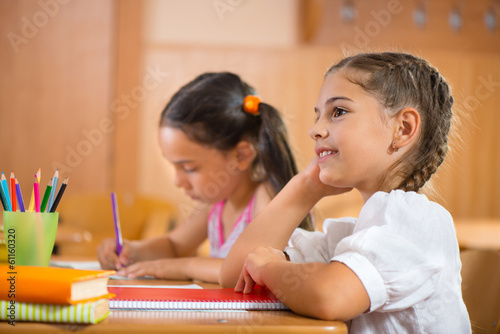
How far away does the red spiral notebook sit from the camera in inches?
29.4

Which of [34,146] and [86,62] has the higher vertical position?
[86,62]

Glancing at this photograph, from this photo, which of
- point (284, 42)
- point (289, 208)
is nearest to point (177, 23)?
point (284, 42)

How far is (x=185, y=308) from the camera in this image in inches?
29.6

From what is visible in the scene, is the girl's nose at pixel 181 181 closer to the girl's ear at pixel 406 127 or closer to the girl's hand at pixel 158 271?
the girl's hand at pixel 158 271

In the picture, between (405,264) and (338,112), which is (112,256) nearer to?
(338,112)

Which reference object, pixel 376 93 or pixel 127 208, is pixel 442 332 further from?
pixel 127 208

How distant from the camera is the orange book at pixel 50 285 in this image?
0.64 metres

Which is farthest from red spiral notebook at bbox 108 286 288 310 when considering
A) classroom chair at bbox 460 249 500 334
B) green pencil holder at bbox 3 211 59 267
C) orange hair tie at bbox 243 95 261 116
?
orange hair tie at bbox 243 95 261 116

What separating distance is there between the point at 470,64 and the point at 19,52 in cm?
300

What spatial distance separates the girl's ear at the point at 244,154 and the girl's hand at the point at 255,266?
605 mm

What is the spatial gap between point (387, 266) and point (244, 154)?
2.69ft

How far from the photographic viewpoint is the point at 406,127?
0.91 m

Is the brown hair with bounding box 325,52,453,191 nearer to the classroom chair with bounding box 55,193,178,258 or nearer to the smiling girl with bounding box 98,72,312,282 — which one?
the smiling girl with bounding box 98,72,312,282

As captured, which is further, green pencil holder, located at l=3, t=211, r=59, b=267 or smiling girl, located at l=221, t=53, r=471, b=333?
green pencil holder, located at l=3, t=211, r=59, b=267
